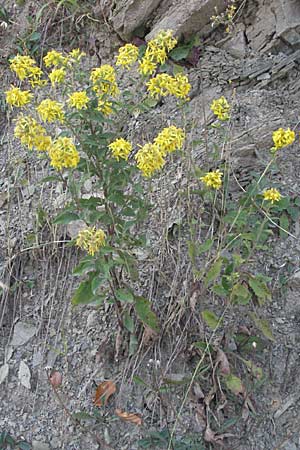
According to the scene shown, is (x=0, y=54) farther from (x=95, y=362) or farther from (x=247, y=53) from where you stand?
(x=95, y=362)

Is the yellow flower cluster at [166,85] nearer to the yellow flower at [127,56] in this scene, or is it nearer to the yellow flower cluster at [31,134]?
the yellow flower at [127,56]

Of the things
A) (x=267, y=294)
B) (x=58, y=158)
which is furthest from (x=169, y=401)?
(x=58, y=158)

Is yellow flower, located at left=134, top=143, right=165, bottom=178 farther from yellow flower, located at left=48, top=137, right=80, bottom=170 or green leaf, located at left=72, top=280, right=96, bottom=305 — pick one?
green leaf, located at left=72, top=280, right=96, bottom=305

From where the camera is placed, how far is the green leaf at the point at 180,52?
3.89 meters

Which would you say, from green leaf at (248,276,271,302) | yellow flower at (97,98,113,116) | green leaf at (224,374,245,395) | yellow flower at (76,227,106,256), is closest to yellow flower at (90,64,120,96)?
yellow flower at (97,98,113,116)

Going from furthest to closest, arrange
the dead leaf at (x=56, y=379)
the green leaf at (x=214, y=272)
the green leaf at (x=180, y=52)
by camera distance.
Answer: the green leaf at (x=180, y=52), the dead leaf at (x=56, y=379), the green leaf at (x=214, y=272)

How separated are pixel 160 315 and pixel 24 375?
26.7 inches

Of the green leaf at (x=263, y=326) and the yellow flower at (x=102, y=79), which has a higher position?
the yellow flower at (x=102, y=79)

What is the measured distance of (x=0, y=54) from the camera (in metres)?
4.27

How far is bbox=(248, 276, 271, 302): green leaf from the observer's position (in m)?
2.84

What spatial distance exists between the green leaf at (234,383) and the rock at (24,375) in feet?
2.95

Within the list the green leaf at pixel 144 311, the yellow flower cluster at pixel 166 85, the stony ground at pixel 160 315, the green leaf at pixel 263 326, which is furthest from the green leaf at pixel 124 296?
the yellow flower cluster at pixel 166 85

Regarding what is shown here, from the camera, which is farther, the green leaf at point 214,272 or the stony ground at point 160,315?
the stony ground at point 160,315

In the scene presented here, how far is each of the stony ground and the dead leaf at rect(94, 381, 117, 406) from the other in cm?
3
